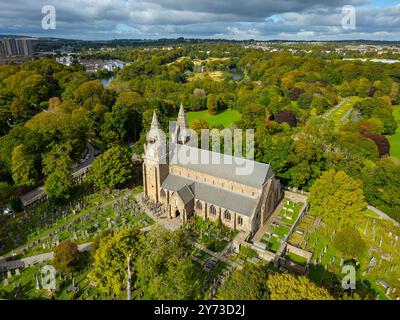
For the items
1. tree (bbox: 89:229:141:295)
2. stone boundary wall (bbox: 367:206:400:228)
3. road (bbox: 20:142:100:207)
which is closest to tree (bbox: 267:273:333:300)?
tree (bbox: 89:229:141:295)

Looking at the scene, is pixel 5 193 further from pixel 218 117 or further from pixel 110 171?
pixel 218 117

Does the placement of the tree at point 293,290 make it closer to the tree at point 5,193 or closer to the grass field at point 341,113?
the tree at point 5,193

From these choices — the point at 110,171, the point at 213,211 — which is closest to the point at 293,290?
the point at 213,211

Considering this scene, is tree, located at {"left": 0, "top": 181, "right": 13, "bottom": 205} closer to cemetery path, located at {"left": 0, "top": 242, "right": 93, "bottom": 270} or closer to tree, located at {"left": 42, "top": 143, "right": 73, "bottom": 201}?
tree, located at {"left": 42, "top": 143, "right": 73, "bottom": 201}

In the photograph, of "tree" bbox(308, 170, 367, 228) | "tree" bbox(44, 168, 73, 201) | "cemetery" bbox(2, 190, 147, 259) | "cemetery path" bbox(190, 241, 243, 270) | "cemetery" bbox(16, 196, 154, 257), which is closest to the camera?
"cemetery path" bbox(190, 241, 243, 270)

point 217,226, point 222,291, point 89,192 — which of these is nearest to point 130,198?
point 89,192

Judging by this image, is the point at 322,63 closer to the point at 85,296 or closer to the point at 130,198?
the point at 130,198
